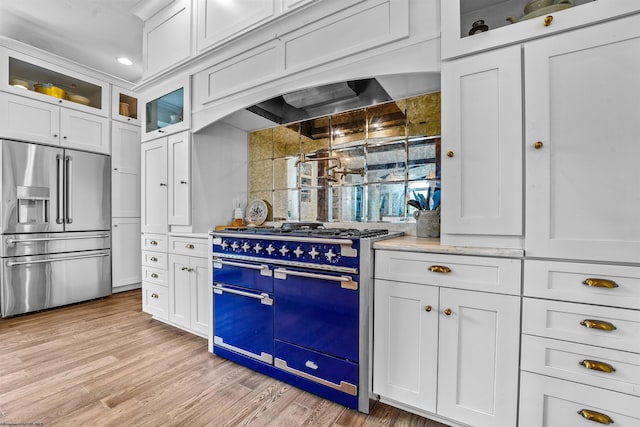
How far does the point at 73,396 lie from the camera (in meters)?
1.80

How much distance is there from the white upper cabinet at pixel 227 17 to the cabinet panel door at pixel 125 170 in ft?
7.51

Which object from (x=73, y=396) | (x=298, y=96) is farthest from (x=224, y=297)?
(x=298, y=96)

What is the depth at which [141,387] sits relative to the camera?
1.90 m

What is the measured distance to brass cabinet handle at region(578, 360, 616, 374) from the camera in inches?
45.8

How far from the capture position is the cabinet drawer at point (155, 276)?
288 centimetres

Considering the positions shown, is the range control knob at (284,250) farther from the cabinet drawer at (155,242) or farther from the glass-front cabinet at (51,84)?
the glass-front cabinet at (51,84)

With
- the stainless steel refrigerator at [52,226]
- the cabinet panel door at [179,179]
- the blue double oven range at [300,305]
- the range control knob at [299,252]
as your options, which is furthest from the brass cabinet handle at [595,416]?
the stainless steel refrigerator at [52,226]

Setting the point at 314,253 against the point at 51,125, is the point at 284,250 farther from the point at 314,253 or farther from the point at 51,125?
the point at 51,125

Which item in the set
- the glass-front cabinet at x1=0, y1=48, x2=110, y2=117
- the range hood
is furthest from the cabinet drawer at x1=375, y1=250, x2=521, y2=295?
the glass-front cabinet at x1=0, y1=48, x2=110, y2=117

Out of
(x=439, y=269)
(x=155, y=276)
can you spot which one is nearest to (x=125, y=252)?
(x=155, y=276)

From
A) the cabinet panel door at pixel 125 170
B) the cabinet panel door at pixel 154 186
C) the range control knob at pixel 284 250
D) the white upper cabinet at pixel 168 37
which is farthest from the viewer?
the cabinet panel door at pixel 125 170

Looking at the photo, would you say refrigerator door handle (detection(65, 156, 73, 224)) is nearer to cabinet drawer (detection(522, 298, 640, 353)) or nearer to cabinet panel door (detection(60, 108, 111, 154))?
cabinet panel door (detection(60, 108, 111, 154))

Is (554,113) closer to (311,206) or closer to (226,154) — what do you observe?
(311,206)

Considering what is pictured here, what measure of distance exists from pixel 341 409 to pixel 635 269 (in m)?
1.53
